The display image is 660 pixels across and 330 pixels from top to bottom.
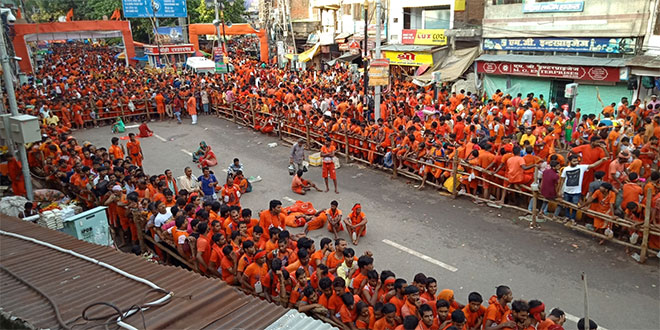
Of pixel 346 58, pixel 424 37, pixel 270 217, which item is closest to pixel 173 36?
pixel 346 58

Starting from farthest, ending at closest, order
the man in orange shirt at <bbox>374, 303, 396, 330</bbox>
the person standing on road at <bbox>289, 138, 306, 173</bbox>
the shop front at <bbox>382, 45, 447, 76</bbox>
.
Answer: the shop front at <bbox>382, 45, 447, 76</bbox>
the person standing on road at <bbox>289, 138, 306, 173</bbox>
the man in orange shirt at <bbox>374, 303, 396, 330</bbox>

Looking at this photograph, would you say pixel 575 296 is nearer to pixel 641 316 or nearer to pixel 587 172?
pixel 641 316

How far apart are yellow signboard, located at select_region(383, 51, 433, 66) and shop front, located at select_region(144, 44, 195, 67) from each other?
1753 centimetres

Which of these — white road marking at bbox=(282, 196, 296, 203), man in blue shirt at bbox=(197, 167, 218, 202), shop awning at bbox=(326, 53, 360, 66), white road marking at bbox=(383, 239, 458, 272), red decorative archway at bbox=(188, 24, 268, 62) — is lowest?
white road marking at bbox=(282, 196, 296, 203)

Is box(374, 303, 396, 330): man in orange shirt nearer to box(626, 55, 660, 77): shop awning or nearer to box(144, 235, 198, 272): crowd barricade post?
box(144, 235, 198, 272): crowd barricade post

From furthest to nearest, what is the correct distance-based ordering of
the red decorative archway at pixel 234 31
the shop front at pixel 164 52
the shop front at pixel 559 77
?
the shop front at pixel 164 52 < the red decorative archway at pixel 234 31 < the shop front at pixel 559 77

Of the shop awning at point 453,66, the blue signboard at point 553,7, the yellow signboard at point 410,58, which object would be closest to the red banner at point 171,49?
the yellow signboard at point 410,58

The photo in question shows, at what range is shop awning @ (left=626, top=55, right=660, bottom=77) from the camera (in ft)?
48.0

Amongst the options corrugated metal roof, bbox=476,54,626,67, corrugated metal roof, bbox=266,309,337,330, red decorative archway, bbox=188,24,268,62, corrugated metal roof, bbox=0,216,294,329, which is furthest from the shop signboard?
red decorative archway, bbox=188,24,268,62

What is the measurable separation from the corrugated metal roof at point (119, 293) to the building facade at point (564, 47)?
16.3 m

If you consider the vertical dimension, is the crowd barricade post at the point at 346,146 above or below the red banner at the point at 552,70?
below

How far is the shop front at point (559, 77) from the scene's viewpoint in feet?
53.8

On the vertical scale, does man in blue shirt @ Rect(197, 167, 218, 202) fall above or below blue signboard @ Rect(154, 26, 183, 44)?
below

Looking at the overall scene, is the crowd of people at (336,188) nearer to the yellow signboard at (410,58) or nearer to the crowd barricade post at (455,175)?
the crowd barricade post at (455,175)
